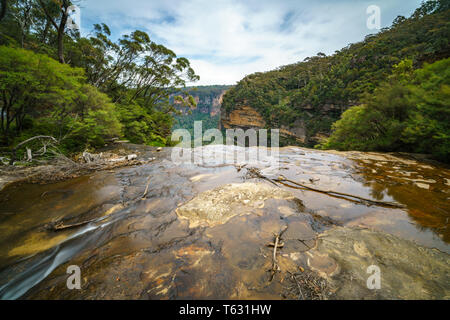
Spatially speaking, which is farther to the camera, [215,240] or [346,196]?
[346,196]

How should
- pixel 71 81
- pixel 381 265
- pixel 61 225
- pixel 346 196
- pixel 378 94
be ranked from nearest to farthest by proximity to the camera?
pixel 381 265, pixel 61 225, pixel 346 196, pixel 71 81, pixel 378 94

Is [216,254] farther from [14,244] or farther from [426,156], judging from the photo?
[426,156]

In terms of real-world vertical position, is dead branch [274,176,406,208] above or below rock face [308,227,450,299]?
above

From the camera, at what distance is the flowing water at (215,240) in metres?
1.91

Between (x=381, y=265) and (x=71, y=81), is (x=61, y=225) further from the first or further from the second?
(x=71, y=81)

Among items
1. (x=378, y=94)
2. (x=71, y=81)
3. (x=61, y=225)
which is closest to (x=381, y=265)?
(x=61, y=225)

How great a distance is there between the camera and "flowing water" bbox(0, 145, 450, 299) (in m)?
1.91

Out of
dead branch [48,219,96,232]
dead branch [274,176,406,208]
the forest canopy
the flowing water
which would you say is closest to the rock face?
the flowing water

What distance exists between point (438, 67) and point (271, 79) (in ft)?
166

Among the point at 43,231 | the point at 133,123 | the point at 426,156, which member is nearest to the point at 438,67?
the point at 426,156

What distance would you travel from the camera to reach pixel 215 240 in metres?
2.69

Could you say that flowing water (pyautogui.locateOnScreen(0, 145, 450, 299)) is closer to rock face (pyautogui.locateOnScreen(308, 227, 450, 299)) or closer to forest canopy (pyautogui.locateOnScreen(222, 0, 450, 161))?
rock face (pyautogui.locateOnScreen(308, 227, 450, 299))

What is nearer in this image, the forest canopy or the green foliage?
the green foliage

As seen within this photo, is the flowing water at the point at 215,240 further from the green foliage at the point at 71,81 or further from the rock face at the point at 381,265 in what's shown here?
the green foliage at the point at 71,81
